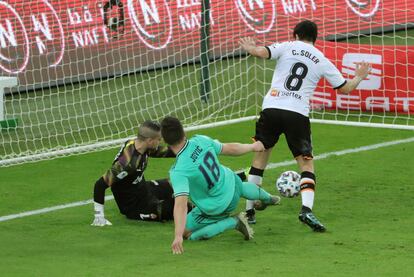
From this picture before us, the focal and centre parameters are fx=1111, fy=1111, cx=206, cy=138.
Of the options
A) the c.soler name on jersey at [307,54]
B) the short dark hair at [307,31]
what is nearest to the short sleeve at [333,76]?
the c.soler name on jersey at [307,54]

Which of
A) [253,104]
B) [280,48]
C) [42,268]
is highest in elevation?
[280,48]

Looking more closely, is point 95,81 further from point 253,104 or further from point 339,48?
point 339,48

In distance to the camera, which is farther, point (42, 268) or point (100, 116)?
point (100, 116)

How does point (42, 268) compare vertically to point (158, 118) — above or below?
above

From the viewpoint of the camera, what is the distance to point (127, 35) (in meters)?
18.1

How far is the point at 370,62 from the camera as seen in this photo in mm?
16188

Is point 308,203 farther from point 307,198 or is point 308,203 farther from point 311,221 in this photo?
point 311,221

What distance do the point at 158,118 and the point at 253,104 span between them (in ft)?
5.19

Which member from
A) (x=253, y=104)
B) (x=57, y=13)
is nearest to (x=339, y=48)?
(x=253, y=104)

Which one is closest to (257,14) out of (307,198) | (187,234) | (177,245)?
(307,198)

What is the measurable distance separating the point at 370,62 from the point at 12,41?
531 cm

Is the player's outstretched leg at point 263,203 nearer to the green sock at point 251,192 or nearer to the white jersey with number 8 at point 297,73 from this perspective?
the green sock at point 251,192

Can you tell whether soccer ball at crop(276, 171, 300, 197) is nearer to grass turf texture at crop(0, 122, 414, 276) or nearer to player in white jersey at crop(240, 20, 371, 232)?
grass turf texture at crop(0, 122, 414, 276)

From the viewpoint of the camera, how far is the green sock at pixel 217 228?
9594mm
